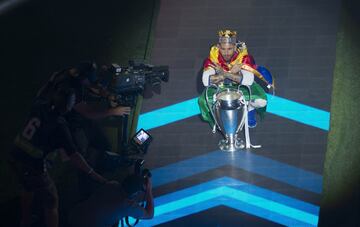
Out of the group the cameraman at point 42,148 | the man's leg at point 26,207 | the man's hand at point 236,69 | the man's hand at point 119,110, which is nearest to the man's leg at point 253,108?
the man's hand at point 236,69

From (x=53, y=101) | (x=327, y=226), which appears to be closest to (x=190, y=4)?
(x=53, y=101)

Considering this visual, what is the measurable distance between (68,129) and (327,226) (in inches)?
145

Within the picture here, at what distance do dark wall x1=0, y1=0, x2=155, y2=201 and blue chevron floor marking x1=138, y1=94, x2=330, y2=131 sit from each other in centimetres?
147

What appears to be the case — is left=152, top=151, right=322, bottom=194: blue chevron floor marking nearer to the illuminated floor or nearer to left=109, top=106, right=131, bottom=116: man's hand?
the illuminated floor

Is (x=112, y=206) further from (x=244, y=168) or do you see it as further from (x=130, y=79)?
(x=130, y=79)

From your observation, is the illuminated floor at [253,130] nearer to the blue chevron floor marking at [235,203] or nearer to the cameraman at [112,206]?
the blue chevron floor marking at [235,203]

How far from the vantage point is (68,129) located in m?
8.47

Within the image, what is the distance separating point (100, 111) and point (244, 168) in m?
2.42

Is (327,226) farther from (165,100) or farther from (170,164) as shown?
(165,100)

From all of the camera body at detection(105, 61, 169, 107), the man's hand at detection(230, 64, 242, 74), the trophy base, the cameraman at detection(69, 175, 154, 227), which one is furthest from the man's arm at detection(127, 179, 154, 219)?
the man's hand at detection(230, 64, 242, 74)

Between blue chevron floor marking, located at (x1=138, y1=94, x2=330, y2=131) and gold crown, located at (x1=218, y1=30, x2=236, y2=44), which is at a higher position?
gold crown, located at (x1=218, y1=30, x2=236, y2=44)

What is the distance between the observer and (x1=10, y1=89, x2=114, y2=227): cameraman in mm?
8203

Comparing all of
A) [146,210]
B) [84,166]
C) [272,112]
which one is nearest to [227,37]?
[272,112]

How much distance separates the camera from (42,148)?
327 inches
